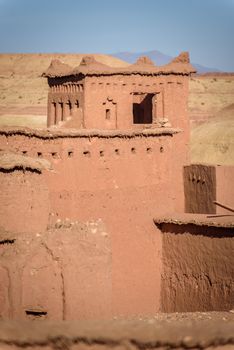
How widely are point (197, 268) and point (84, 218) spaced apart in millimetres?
2894

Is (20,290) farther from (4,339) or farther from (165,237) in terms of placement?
(4,339)

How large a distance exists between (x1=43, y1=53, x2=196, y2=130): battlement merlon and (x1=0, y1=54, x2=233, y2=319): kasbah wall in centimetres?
102

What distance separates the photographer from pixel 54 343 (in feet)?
12.7

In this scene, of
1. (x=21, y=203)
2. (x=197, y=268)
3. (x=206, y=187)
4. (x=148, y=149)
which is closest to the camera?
(x=21, y=203)

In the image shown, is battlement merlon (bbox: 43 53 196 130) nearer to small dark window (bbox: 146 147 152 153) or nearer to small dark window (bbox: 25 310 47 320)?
small dark window (bbox: 146 147 152 153)

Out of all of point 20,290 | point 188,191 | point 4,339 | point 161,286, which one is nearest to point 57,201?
point 20,290

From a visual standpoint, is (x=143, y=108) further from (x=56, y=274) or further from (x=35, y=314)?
(x=35, y=314)

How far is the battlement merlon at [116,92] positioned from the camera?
18156 mm

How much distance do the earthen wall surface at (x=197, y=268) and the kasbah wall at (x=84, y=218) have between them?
295 mm

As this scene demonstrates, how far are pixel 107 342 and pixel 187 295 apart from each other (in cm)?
964

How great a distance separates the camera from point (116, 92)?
18.5 meters

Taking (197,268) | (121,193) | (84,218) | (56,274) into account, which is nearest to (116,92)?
(121,193)

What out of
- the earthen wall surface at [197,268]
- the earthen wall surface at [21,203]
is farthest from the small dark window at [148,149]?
the earthen wall surface at [21,203]

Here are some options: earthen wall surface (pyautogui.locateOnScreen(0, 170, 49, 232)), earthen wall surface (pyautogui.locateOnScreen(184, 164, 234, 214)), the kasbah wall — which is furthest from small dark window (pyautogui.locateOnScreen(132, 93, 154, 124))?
earthen wall surface (pyautogui.locateOnScreen(0, 170, 49, 232))
